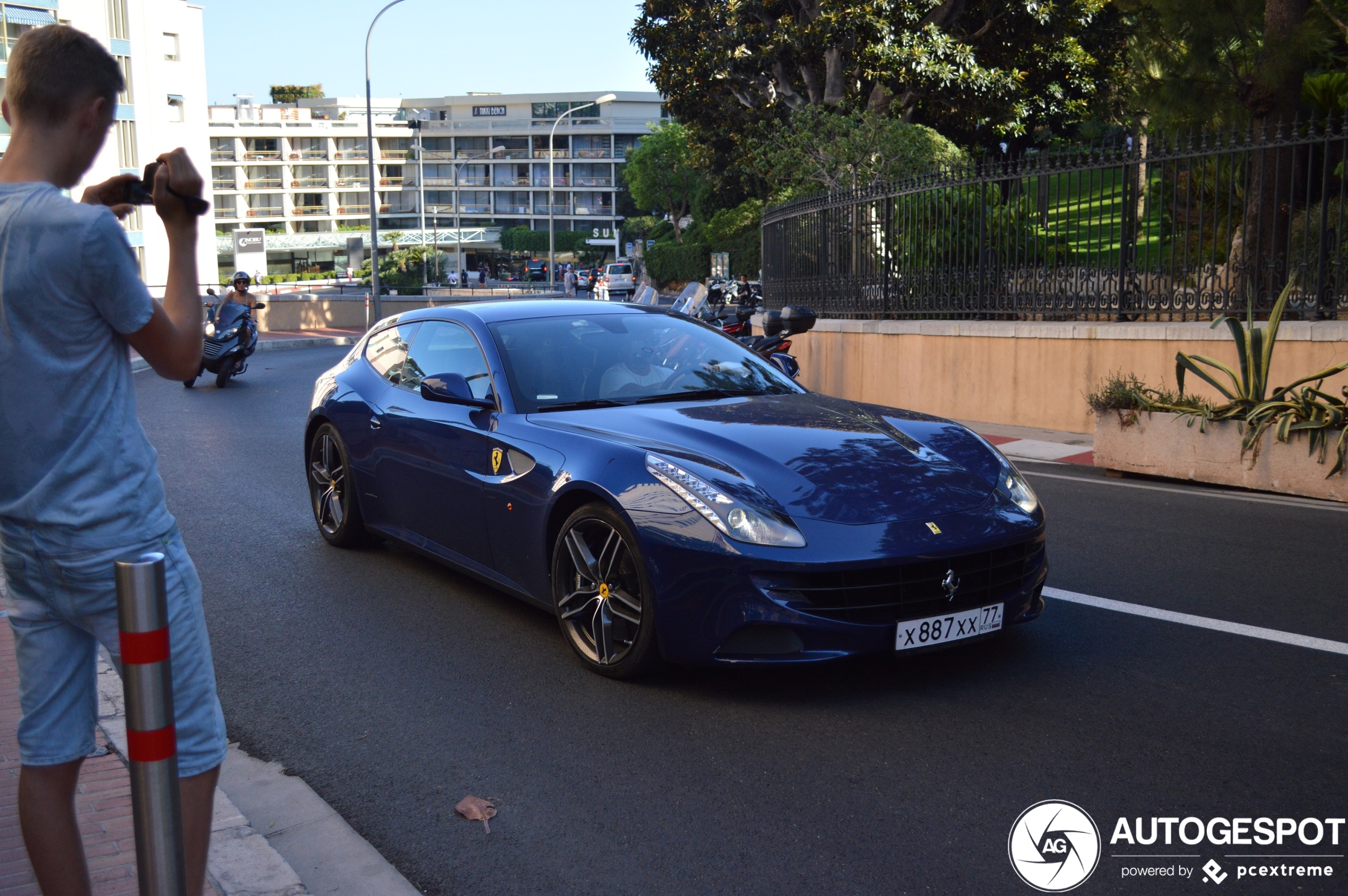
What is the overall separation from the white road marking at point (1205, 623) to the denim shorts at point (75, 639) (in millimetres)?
4277

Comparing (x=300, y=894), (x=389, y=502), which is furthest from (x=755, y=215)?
(x=300, y=894)

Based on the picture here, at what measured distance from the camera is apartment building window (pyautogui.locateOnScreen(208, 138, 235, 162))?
355 ft

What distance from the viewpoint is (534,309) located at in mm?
6371

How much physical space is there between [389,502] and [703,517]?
2.64 m

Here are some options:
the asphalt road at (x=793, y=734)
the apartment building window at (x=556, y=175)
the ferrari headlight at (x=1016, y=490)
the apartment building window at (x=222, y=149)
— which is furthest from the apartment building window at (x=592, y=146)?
the ferrari headlight at (x=1016, y=490)

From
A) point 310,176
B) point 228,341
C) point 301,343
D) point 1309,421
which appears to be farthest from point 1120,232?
point 310,176

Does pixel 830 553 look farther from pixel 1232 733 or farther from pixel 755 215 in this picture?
pixel 755 215

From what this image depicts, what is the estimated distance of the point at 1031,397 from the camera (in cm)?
1255

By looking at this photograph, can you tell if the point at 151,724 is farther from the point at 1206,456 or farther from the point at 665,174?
the point at 665,174

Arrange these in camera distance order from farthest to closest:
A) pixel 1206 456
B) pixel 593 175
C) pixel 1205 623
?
pixel 593 175, pixel 1206 456, pixel 1205 623

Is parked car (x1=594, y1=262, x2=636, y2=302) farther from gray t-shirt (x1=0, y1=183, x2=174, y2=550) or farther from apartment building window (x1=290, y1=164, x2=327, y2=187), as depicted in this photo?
gray t-shirt (x1=0, y1=183, x2=174, y2=550)

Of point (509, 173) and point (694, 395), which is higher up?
point (509, 173)

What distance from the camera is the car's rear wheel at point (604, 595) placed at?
4.64 meters

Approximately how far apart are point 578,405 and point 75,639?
3201mm
